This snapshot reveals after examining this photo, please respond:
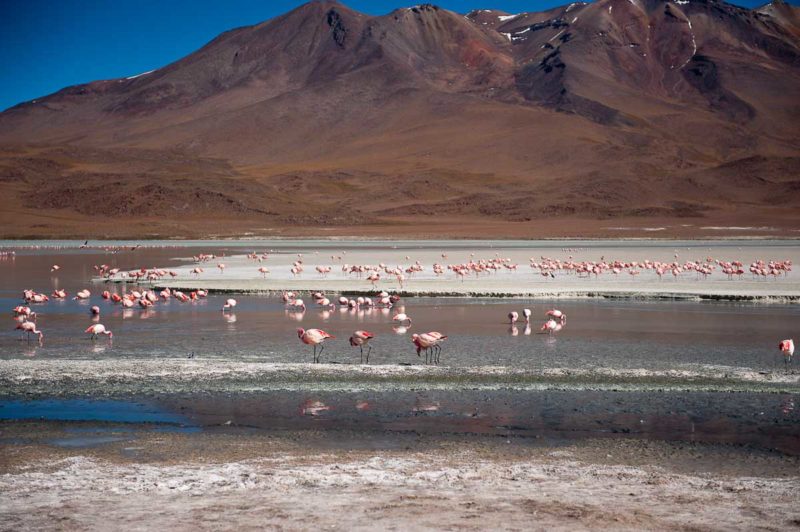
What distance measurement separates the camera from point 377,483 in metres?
7.38

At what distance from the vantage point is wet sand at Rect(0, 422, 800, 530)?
21.2 ft

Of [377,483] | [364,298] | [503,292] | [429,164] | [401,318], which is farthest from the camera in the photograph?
→ [429,164]

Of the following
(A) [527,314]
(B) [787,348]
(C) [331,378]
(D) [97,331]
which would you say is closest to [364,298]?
(A) [527,314]

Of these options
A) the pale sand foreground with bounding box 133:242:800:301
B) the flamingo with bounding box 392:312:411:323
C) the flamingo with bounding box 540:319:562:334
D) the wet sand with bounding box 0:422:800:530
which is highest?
the pale sand foreground with bounding box 133:242:800:301

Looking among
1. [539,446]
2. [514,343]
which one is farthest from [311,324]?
[539,446]

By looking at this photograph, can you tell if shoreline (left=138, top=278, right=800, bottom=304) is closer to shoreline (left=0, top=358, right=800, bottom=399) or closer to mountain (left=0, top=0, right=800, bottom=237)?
shoreline (left=0, top=358, right=800, bottom=399)

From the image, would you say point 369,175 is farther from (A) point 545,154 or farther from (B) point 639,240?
(B) point 639,240

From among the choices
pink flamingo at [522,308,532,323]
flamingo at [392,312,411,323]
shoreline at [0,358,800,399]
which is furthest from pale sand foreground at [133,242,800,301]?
Answer: shoreline at [0,358,800,399]

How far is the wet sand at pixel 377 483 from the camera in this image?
6.47 metres

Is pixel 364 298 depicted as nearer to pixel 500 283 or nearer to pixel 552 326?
pixel 552 326

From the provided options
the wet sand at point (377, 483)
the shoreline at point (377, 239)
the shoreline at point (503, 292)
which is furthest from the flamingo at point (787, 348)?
the shoreline at point (377, 239)

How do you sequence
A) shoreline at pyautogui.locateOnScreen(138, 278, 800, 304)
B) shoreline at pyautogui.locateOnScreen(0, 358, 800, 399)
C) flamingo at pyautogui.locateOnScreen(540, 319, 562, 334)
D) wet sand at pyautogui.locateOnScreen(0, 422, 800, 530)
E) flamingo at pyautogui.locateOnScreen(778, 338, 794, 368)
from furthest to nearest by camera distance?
shoreline at pyautogui.locateOnScreen(138, 278, 800, 304), flamingo at pyautogui.locateOnScreen(540, 319, 562, 334), flamingo at pyautogui.locateOnScreen(778, 338, 794, 368), shoreline at pyautogui.locateOnScreen(0, 358, 800, 399), wet sand at pyautogui.locateOnScreen(0, 422, 800, 530)

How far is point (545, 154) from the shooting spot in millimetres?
142375

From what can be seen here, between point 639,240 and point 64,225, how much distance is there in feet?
150
